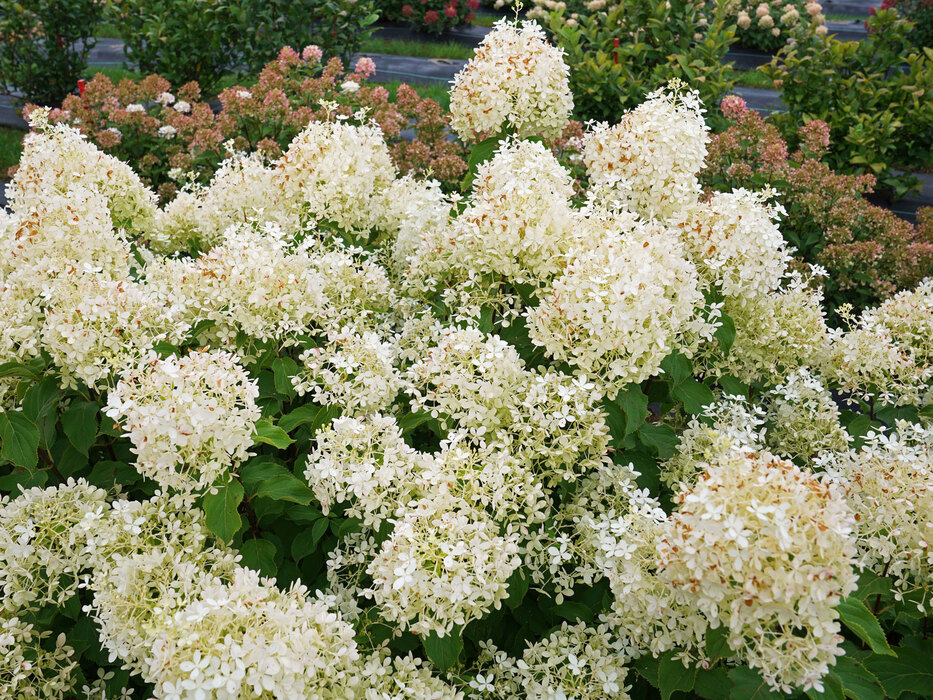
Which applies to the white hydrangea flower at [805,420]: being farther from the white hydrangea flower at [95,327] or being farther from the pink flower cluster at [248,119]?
the pink flower cluster at [248,119]

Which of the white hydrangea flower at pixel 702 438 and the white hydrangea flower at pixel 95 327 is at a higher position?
the white hydrangea flower at pixel 95 327

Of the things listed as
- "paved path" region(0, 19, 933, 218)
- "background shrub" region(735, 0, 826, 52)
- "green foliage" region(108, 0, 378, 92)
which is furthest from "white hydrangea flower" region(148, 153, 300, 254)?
"background shrub" region(735, 0, 826, 52)

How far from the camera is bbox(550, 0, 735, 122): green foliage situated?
817cm

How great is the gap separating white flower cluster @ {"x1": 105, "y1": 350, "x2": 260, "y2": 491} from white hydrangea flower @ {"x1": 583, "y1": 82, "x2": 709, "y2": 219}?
169 centimetres

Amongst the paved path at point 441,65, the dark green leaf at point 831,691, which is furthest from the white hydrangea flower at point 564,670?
the paved path at point 441,65

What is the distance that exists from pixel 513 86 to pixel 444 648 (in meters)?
2.40

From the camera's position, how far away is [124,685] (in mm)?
2689

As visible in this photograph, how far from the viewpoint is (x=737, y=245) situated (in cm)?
300

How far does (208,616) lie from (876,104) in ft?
29.8

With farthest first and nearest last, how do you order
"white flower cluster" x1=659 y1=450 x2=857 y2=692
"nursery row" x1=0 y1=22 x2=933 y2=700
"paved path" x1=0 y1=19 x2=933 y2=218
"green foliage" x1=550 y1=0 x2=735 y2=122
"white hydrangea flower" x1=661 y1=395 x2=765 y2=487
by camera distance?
"paved path" x1=0 y1=19 x2=933 y2=218
"green foliage" x1=550 y1=0 x2=735 y2=122
"white hydrangea flower" x1=661 y1=395 x2=765 y2=487
"nursery row" x1=0 y1=22 x2=933 y2=700
"white flower cluster" x1=659 y1=450 x2=857 y2=692

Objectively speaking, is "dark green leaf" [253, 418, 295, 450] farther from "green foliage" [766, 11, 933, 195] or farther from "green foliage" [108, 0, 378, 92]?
"green foliage" [108, 0, 378, 92]

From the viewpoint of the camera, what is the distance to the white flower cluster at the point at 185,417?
223cm

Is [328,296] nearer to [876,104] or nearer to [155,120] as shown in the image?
[155,120]

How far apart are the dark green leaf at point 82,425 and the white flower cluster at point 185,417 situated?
51 centimetres
